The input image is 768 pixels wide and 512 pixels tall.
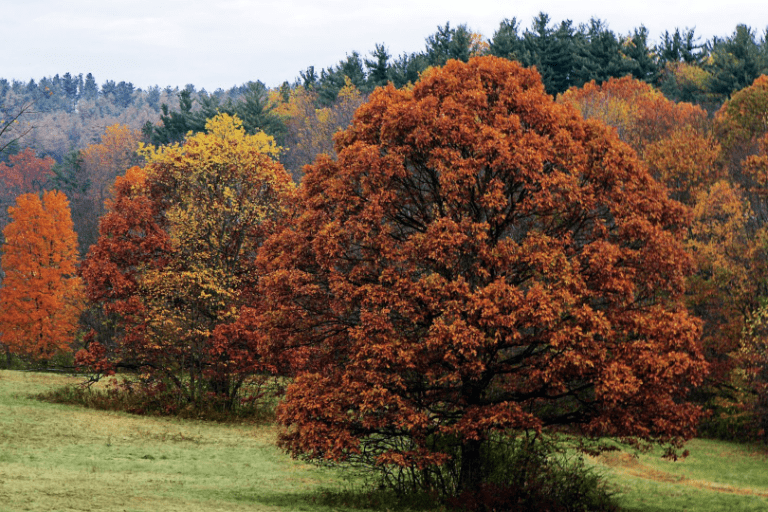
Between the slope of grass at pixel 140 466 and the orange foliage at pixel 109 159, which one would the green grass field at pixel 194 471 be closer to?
the slope of grass at pixel 140 466

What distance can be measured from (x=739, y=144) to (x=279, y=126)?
42.0 metres

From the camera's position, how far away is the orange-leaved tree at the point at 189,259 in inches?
1380

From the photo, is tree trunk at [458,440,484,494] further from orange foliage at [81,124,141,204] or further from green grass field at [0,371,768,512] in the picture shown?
orange foliage at [81,124,141,204]

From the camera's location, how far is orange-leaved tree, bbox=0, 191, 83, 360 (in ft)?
174

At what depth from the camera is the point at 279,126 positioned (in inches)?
3027

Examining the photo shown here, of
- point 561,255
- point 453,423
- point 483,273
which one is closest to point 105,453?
point 453,423

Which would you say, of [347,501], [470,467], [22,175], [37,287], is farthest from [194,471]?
[22,175]

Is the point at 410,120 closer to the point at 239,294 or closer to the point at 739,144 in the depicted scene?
the point at 239,294

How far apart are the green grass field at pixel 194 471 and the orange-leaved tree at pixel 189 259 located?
9.77ft

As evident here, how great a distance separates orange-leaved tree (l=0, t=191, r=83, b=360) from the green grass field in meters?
15.3

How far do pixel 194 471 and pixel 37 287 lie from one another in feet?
112

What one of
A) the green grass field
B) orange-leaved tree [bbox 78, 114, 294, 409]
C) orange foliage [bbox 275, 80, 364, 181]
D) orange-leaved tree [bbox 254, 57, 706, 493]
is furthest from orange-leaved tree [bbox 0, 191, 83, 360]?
orange-leaved tree [bbox 254, 57, 706, 493]

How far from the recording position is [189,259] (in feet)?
117

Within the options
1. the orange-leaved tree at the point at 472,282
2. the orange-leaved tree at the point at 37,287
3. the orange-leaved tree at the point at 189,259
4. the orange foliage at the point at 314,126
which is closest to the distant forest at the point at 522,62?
the orange foliage at the point at 314,126
